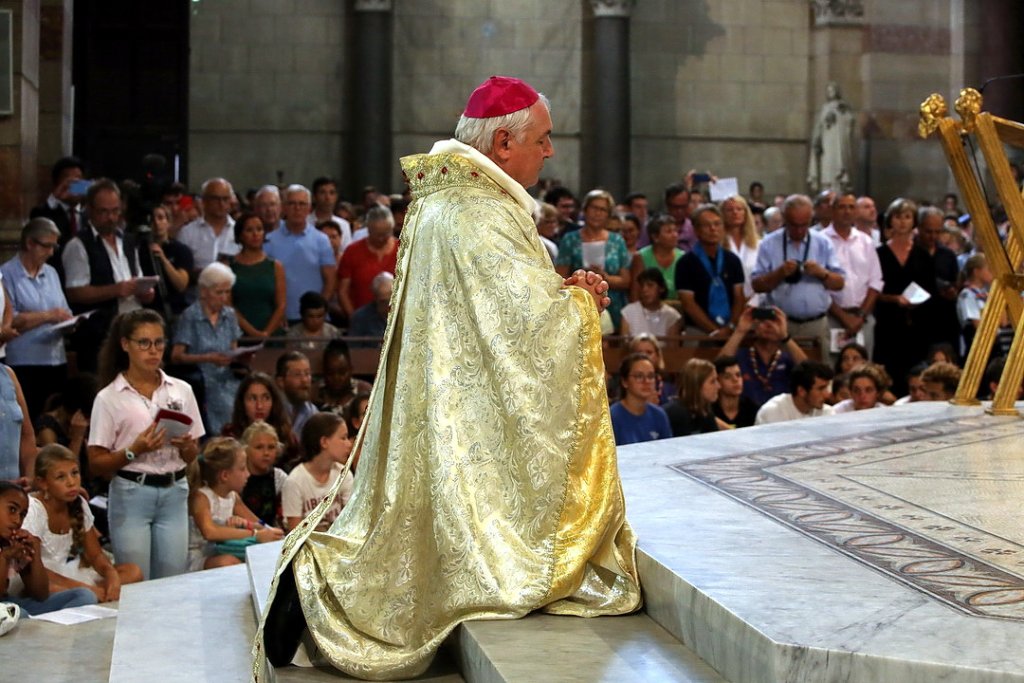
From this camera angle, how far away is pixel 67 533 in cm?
584

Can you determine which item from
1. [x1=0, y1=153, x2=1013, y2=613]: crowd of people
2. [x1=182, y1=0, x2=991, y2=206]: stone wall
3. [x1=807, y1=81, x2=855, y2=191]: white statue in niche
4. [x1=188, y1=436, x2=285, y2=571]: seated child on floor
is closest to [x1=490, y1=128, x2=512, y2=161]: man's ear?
[x1=0, y1=153, x2=1013, y2=613]: crowd of people

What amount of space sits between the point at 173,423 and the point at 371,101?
11823 mm

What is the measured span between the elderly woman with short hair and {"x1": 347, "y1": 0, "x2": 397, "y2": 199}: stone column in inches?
367

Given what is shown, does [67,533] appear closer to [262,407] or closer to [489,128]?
[262,407]

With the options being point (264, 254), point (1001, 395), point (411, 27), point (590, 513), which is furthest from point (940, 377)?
point (411, 27)

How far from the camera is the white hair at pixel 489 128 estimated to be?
394 cm

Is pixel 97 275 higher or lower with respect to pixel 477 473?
higher

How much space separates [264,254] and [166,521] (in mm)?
3203

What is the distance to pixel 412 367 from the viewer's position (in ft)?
12.9

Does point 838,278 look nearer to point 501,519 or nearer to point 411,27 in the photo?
point 501,519

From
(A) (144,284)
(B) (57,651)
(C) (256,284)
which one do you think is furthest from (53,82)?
(B) (57,651)

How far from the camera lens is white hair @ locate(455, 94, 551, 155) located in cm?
394

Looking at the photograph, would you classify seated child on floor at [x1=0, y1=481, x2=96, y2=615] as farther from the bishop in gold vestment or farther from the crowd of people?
the bishop in gold vestment

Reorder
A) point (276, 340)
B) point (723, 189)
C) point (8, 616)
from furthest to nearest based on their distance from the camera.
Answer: point (723, 189) < point (276, 340) < point (8, 616)
